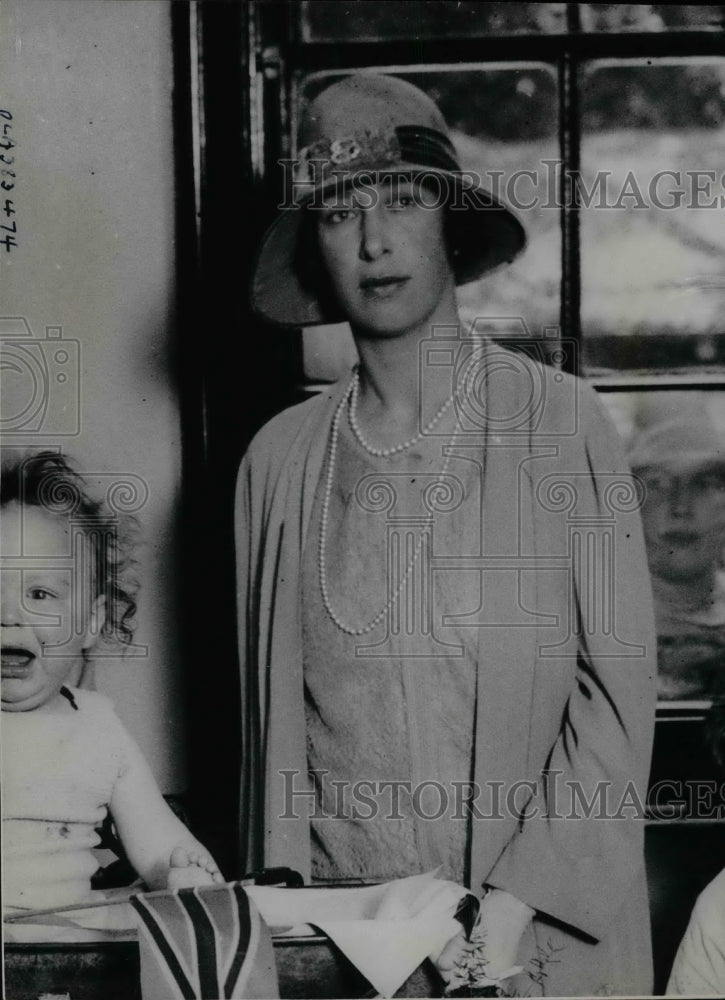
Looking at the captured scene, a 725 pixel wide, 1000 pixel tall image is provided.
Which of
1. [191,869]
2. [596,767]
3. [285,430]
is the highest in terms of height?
[285,430]

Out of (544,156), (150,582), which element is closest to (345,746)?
(150,582)

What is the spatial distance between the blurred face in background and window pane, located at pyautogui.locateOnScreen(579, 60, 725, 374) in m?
0.12

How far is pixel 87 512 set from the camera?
1375 millimetres

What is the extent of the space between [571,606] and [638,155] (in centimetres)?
50

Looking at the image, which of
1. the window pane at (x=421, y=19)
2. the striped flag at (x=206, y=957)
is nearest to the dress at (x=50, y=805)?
the striped flag at (x=206, y=957)

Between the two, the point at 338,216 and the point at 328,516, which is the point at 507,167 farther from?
the point at 328,516

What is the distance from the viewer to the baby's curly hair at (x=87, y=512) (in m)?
1.37

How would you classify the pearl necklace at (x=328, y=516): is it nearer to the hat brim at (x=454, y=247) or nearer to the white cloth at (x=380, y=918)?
the hat brim at (x=454, y=247)

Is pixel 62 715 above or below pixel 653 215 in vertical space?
below

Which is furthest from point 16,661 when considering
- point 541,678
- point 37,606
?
point 541,678

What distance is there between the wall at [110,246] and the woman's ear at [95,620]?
28mm

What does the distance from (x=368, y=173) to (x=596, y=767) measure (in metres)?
0.68

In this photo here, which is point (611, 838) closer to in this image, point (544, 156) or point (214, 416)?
point (214, 416)

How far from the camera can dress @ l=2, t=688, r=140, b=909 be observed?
136cm
